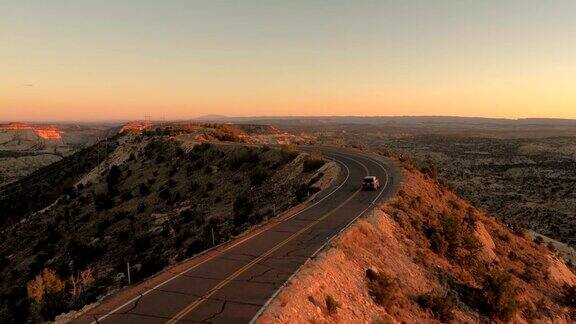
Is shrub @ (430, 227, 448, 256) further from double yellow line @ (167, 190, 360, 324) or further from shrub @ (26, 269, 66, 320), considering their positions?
shrub @ (26, 269, 66, 320)

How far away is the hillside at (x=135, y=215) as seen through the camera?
23.2 metres

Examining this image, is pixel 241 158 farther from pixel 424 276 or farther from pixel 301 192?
pixel 424 276

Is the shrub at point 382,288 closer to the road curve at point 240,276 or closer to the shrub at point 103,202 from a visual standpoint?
the road curve at point 240,276

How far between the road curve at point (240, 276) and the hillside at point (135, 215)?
317cm

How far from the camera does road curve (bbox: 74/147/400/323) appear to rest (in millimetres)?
13070

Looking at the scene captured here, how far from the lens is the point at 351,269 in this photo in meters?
17.5

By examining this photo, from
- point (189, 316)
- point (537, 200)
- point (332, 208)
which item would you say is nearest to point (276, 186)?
point (332, 208)

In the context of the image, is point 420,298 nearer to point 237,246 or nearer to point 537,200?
point 237,246

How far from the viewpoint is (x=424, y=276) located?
790 inches

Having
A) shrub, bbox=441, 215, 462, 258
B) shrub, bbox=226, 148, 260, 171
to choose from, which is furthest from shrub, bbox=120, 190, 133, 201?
shrub, bbox=441, 215, 462, 258

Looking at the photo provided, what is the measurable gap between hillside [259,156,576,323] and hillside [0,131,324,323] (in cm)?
801

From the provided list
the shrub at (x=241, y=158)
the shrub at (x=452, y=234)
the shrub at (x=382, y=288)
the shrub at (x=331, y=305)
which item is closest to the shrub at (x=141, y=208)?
the shrub at (x=241, y=158)

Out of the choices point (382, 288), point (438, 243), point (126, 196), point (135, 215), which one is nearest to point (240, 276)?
point (382, 288)

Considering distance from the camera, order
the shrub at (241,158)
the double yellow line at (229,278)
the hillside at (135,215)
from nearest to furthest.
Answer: the double yellow line at (229,278)
the hillside at (135,215)
the shrub at (241,158)
